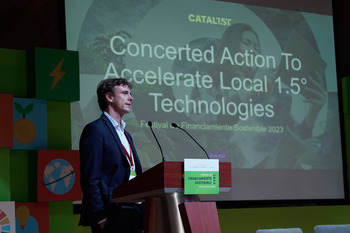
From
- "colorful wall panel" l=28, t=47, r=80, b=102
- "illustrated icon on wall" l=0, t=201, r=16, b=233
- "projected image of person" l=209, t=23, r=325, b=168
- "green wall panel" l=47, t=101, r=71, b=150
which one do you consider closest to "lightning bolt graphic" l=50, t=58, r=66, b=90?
"colorful wall panel" l=28, t=47, r=80, b=102

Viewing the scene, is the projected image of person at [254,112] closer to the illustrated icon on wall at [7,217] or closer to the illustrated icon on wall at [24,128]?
the illustrated icon on wall at [24,128]

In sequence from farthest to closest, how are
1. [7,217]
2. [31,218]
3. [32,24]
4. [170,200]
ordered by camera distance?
[32,24] → [31,218] → [7,217] → [170,200]

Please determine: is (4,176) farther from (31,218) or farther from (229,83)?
(229,83)

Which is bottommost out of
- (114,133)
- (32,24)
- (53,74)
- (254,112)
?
(114,133)

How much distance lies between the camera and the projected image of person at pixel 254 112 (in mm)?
5848

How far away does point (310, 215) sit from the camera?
622cm

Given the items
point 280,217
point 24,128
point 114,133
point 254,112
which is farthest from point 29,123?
point 280,217

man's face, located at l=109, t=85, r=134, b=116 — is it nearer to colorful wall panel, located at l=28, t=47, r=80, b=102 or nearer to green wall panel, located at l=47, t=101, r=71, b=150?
colorful wall panel, located at l=28, t=47, r=80, b=102

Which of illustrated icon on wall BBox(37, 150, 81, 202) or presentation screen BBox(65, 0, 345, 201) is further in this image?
presentation screen BBox(65, 0, 345, 201)

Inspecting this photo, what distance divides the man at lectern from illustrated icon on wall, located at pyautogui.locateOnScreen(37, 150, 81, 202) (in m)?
0.69

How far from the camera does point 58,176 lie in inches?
171

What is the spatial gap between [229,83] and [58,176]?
2.22m

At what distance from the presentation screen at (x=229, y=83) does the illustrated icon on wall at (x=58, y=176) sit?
2.28 ft

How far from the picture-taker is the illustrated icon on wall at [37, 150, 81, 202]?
14.0 feet
